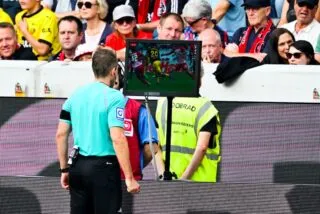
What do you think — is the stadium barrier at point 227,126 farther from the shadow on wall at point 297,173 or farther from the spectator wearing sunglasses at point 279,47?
the spectator wearing sunglasses at point 279,47

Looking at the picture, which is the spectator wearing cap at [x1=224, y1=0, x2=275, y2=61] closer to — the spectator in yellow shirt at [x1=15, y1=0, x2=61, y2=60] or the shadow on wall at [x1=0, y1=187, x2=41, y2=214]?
the spectator in yellow shirt at [x1=15, y1=0, x2=61, y2=60]

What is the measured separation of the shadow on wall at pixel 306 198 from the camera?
30.7 feet

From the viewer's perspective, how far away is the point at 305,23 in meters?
12.5

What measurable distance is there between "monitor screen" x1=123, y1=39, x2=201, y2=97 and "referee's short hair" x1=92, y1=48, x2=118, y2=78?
0.70 metres

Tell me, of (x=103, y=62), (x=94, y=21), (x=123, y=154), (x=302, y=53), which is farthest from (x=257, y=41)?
(x=123, y=154)

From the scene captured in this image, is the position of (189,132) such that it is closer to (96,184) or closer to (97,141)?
(97,141)

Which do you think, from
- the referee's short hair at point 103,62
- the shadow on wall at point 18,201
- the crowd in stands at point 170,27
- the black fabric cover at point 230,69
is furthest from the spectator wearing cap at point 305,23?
the referee's short hair at point 103,62

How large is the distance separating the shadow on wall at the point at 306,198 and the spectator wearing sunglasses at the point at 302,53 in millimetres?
2270

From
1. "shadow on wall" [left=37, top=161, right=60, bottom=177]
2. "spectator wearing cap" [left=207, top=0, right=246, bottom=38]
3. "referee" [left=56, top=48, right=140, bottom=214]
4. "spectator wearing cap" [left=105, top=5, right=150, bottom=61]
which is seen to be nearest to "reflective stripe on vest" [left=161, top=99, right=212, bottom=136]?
"shadow on wall" [left=37, top=161, right=60, bottom=177]

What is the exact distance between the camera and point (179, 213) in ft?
31.1

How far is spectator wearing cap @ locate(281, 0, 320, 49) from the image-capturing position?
40.5 ft

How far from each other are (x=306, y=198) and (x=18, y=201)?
7.70 feet

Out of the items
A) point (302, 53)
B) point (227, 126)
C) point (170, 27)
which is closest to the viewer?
point (227, 126)

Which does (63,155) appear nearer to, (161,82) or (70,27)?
(161,82)
